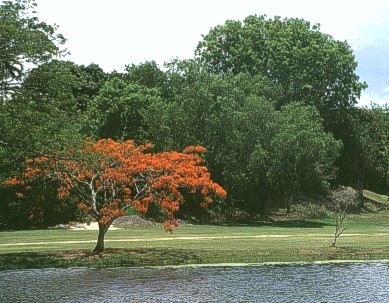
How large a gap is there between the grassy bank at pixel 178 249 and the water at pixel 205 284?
2243 millimetres

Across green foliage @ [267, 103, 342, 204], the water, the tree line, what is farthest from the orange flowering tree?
green foliage @ [267, 103, 342, 204]

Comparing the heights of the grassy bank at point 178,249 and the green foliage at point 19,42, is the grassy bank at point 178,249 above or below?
below

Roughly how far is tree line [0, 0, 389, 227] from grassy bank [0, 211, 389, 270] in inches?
157

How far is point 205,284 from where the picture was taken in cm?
2416

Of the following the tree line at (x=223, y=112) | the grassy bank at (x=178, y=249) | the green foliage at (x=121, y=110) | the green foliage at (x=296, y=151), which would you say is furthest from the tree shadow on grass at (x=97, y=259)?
the green foliage at (x=121, y=110)

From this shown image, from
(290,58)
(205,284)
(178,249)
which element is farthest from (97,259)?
(290,58)

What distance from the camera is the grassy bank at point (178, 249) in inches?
1219

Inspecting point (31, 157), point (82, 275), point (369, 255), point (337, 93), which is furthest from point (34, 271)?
point (337, 93)

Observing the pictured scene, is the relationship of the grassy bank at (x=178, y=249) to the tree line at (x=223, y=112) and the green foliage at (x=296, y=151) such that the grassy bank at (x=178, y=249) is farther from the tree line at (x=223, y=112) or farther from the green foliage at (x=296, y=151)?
the green foliage at (x=296, y=151)

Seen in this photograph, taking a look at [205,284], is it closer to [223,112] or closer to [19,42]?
[19,42]

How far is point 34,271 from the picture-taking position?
93.2 ft

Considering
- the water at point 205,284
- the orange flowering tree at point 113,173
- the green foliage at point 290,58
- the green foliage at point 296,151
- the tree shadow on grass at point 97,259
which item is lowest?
the water at point 205,284

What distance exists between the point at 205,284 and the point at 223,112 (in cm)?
4028

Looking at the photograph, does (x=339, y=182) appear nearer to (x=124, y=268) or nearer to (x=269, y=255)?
(x=269, y=255)
